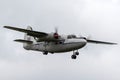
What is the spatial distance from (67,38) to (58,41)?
151 centimetres

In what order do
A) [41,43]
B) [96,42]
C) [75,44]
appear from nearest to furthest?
[75,44], [41,43], [96,42]

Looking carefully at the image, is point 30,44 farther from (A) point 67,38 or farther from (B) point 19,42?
(A) point 67,38

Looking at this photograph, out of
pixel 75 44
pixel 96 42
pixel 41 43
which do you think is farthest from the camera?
pixel 96 42

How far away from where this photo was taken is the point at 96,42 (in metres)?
93.2

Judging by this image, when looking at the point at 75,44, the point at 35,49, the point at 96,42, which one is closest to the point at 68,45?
the point at 75,44

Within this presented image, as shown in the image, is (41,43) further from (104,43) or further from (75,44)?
(104,43)

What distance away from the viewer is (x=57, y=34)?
81500 mm

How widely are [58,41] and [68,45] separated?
2181mm

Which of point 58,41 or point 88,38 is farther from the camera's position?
point 88,38

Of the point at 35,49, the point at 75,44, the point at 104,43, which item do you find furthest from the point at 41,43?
the point at 104,43

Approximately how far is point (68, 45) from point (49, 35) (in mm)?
3498

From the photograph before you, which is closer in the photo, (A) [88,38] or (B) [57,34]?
(B) [57,34]

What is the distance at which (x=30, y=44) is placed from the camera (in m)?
87.8

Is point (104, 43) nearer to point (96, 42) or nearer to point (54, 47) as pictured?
point (96, 42)
